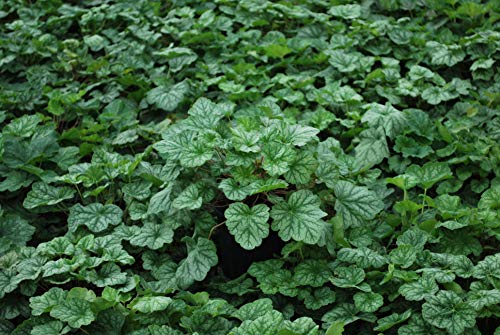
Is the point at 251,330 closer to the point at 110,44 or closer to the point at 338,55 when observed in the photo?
the point at 338,55

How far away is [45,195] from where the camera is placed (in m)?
3.32

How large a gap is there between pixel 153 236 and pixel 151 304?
46 cm

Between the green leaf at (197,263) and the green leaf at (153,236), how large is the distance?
106 millimetres

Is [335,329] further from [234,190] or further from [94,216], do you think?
[94,216]

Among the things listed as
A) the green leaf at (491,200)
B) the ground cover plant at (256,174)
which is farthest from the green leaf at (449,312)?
the green leaf at (491,200)

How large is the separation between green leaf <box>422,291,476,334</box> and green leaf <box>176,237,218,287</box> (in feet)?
2.89

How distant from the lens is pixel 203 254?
289 cm

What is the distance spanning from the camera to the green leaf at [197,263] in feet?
9.34

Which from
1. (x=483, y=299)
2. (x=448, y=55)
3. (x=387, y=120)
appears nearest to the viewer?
(x=483, y=299)

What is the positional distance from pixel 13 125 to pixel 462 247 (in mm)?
2384

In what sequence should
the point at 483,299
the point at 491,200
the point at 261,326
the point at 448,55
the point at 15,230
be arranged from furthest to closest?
1. the point at 448,55
2. the point at 15,230
3. the point at 491,200
4. the point at 483,299
5. the point at 261,326

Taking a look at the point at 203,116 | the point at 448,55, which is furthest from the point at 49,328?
the point at 448,55

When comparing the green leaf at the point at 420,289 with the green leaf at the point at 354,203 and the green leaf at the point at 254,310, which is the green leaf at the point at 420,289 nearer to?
the green leaf at the point at 354,203

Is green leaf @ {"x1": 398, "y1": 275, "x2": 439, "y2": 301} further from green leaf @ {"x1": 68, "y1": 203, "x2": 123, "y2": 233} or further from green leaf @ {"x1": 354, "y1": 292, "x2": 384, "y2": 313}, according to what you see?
green leaf @ {"x1": 68, "y1": 203, "x2": 123, "y2": 233}
